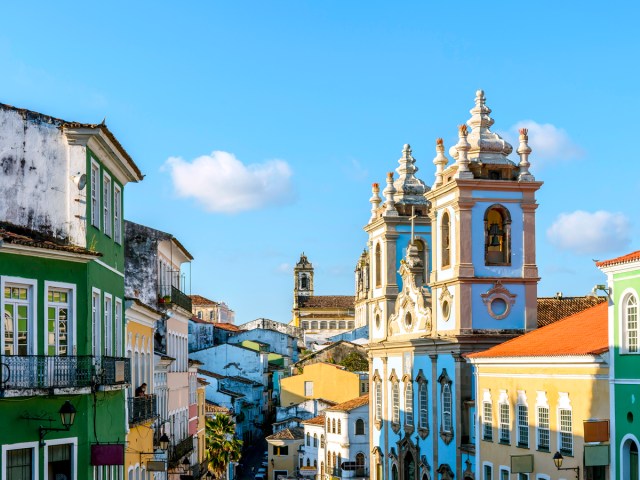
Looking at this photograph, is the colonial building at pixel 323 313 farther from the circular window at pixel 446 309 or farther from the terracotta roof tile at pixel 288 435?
the circular window at pixel 446 309

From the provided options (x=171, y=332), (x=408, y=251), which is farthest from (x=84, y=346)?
(x=408, y=251)

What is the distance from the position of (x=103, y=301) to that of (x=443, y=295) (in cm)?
2513

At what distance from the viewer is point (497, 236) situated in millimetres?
43031

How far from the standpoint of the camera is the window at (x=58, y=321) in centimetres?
1800

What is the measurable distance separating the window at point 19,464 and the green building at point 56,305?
0.6 inches

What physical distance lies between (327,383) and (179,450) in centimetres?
4704

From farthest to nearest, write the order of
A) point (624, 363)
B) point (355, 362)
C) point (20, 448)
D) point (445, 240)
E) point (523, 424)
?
point (355, 362) < point (445, 240) < point (523, 424) < point (624, 363) < point (20, 448)

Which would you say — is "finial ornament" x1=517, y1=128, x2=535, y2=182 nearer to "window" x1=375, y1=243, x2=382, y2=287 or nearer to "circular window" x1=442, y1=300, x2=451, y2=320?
"circular window" x1=442, y1=300, x2=451, y2=320

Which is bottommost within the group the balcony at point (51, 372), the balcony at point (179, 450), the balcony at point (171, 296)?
the balcony at point (179, 450)

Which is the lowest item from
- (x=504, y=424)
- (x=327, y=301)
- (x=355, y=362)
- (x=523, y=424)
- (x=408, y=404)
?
(x=408, y=404)

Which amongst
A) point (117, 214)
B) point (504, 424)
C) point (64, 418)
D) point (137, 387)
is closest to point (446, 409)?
point (504, 424)

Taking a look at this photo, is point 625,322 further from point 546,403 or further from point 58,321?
point 58,321

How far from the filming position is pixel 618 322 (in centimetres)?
2556

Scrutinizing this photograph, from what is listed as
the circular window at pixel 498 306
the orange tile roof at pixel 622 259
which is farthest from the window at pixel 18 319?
the circular window at pixel 498 306
